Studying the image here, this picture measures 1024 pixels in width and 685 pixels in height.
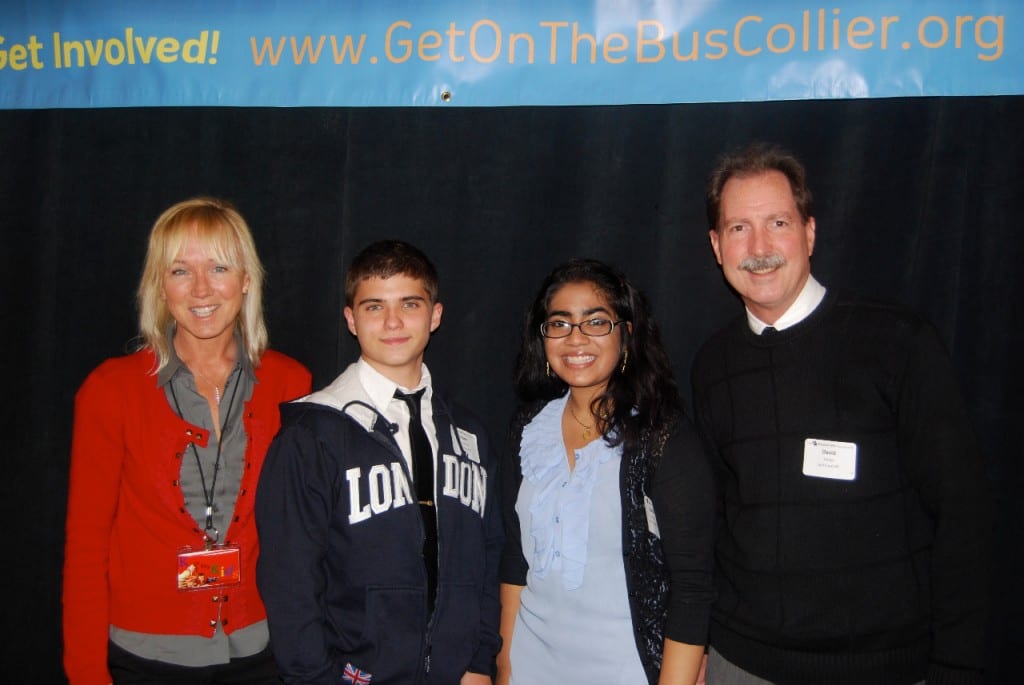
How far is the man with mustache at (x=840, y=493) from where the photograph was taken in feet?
5.29

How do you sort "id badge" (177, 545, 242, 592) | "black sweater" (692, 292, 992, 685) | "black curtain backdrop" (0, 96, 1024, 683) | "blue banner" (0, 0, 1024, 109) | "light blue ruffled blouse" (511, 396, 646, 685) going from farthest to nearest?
1. "black curtain backdrop" (0, 96, 1024, 683)
2. "blue banner" (0, 0, 1024, 109)
3. "id badge" (177, 545, 242, 592)
4. "light blue ruffled blouse" (511, 396, 646, 685)
5. "black sweater" (692, 292, 992, 685)

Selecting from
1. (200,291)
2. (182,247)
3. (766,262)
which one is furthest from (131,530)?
(766,262)

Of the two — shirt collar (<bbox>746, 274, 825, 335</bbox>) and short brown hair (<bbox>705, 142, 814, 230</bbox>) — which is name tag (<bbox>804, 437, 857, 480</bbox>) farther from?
short brown hair (<bbox>705, 142, 814, 230</bbox>)

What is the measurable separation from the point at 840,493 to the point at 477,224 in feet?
4.51

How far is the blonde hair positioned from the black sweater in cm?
134

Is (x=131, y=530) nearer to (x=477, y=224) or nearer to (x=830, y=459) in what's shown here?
(x=477, y=224)

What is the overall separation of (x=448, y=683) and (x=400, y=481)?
1.58 ft

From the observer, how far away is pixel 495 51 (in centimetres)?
234

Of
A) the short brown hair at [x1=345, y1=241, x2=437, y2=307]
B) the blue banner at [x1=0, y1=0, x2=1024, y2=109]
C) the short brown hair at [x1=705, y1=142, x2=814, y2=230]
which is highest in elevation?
the blue banner at [x1=0, y1=0, x2=1024, y2=109]

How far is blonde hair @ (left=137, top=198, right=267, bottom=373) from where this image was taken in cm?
197

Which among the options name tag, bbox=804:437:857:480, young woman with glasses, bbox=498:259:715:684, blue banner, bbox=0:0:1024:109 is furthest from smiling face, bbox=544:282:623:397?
blue banner, bbox=0:0:1024:109

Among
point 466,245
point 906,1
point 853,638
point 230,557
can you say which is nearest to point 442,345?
point 466,245

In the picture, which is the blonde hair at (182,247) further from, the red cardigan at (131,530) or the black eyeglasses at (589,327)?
the black eyeglasses at (589,327)

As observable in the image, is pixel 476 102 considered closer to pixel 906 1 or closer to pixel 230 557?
pixel 906 1
